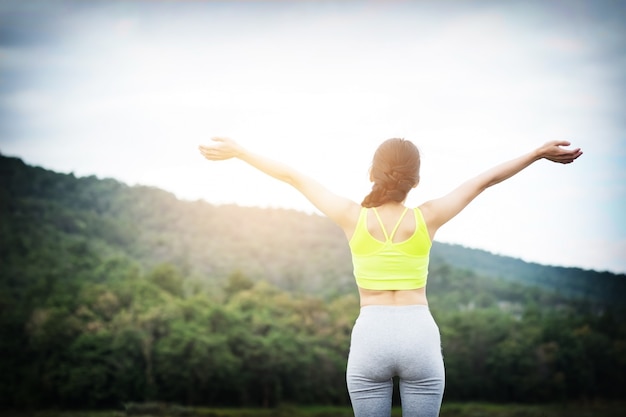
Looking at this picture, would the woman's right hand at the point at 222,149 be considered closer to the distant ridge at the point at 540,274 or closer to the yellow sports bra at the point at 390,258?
the yellow sports bra at the point at 390,258

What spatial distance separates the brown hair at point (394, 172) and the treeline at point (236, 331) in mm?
41490

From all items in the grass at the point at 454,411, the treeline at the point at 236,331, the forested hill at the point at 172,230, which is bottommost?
the grass at the point at 454,411

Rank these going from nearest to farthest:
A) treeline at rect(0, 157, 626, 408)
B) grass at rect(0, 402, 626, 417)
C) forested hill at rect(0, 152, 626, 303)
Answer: grass at rect(0, 402, 626, 417), treeline at rect(0, 157, 626, 408), forested hill at rect(0, 152, 626, 303)

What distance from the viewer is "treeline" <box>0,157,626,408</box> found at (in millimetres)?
42406

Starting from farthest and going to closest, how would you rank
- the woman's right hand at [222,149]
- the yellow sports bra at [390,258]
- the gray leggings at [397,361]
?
1. the woman's right hand at [222,149]
2. the yellow sports bra at [390,258]
3. the gray leggings at [397,361]

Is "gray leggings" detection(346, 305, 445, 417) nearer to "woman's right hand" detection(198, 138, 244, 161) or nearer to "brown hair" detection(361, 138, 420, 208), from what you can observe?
"brown hair" detection(361, 138, 420, 208)

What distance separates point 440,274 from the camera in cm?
5466

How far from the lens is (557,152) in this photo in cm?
301

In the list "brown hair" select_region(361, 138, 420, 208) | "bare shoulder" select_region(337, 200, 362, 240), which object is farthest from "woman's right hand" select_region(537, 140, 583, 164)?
"bare shoulder" select_region(337, 200, 362, 240)

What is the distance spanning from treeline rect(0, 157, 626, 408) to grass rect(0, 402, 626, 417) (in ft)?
4.10

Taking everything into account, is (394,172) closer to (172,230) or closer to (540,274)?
(540,274)

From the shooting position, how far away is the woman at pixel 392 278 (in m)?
2.47

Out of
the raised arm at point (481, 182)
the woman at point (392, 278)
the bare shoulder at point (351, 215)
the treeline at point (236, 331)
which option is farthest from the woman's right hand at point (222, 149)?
the treeline at point (236, 331)

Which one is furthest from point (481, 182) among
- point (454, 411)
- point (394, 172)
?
point (454, 411)
